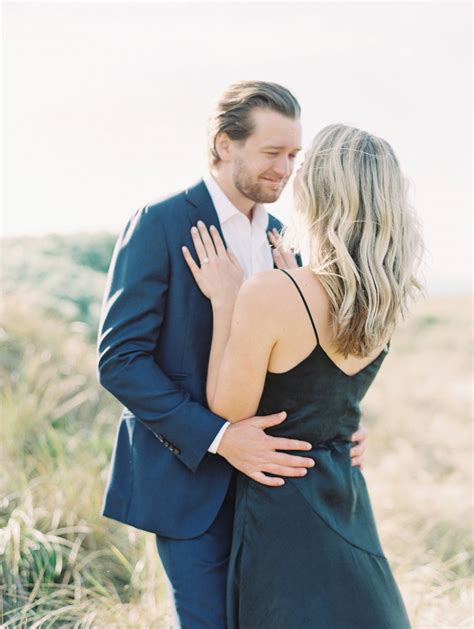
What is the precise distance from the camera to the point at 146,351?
288cm

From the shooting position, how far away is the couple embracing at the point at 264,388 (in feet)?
8.24

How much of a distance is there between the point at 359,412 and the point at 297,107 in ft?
4.14

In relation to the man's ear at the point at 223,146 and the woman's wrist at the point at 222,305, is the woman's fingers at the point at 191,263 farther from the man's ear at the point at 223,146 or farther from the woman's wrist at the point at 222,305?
the man's ear at the point at 223,146

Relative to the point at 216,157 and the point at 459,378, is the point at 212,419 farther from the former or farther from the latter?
the point at 459,378

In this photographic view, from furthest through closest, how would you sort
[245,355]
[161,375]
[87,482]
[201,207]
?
[87,482] < [201,207] < [161,375] < [245,355]

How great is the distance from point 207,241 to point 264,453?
2.59 ft

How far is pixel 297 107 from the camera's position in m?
3.34

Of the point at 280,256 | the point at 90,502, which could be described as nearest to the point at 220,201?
the point at 280,256

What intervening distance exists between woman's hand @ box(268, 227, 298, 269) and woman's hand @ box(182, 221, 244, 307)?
0.98 ft

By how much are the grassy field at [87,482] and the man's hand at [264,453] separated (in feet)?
4.15

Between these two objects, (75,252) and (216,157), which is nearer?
(216,157)

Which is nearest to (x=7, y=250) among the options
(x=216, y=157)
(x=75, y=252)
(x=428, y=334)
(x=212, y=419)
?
(x=75, y=252)

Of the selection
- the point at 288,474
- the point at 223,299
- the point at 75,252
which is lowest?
the point at 75,252

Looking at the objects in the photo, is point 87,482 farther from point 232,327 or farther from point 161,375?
point 232,327
